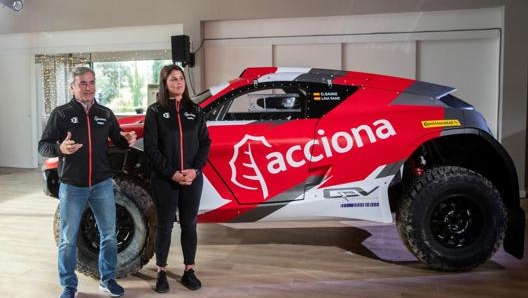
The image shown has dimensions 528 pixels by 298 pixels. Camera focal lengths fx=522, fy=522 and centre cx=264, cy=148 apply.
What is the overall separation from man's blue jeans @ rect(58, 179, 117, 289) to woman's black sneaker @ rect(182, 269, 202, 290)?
1.78 feet

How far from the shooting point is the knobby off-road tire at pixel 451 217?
4234 millimetres

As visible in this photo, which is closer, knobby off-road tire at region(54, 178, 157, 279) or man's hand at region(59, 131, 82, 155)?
man's hand at region(59, 131, 82, 155)

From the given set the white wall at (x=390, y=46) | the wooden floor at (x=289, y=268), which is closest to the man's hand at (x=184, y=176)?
the wooden floor at (x=289, y=268)

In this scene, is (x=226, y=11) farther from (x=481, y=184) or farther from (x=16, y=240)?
(x=481, y=184)

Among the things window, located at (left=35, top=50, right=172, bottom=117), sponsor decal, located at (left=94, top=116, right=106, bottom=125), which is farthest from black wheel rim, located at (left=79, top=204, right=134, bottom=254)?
window, located at (left=35, top=50, right=172, bottom=117)

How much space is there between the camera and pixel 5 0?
960cm

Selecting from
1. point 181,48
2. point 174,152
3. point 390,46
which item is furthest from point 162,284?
point 390,46

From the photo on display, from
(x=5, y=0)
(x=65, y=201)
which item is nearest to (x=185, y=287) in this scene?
(x=65, y=201)

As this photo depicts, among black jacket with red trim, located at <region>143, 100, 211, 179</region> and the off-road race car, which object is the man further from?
the off-road race car

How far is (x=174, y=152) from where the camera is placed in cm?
369

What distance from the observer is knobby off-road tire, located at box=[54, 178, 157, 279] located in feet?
13.5

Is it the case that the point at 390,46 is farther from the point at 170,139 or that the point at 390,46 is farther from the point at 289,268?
the point at 170,139

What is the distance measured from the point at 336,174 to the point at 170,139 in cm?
141

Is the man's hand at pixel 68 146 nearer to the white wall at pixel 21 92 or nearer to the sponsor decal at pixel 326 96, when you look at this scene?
the sponsor decal at pixel 326 96
